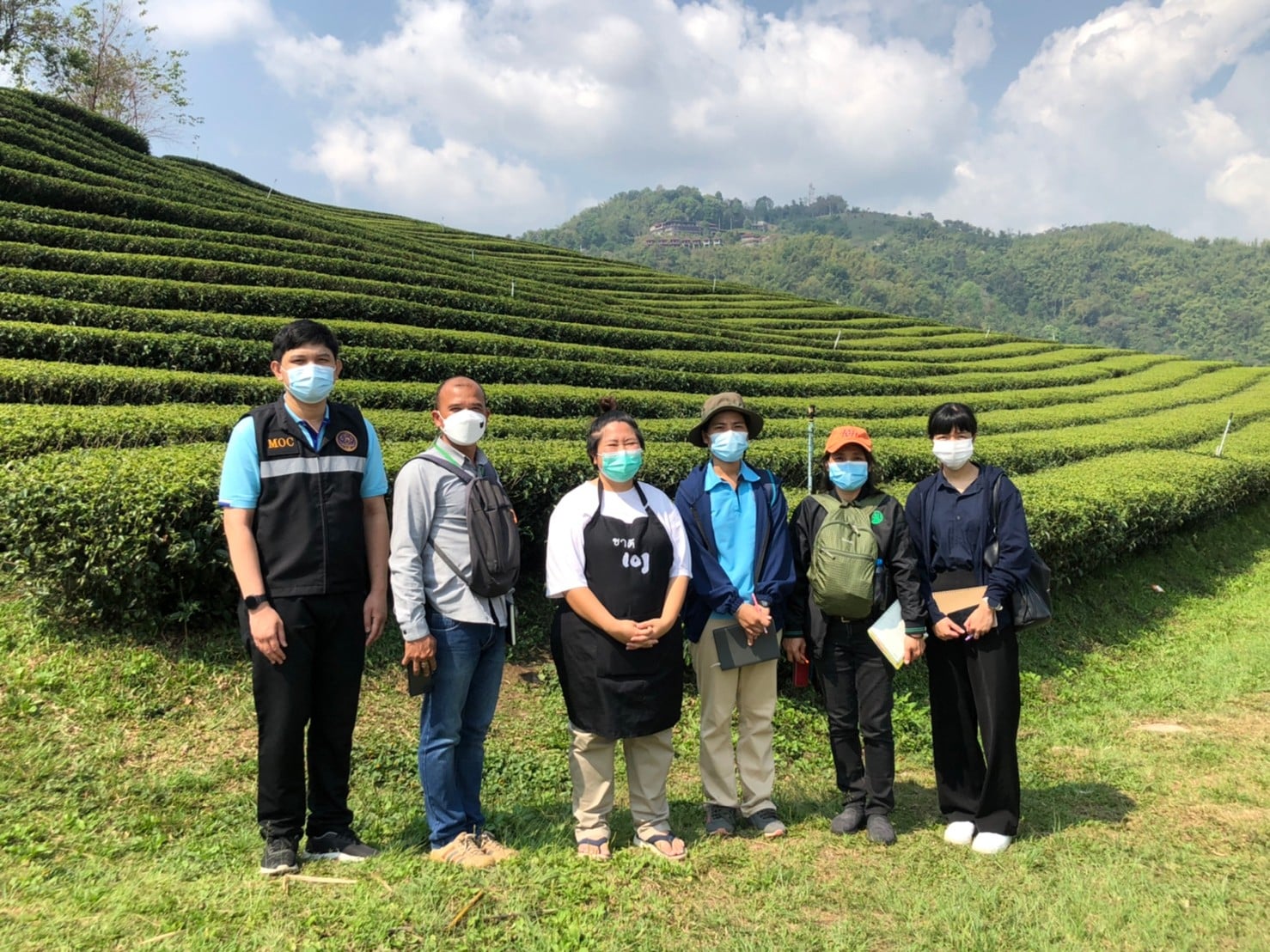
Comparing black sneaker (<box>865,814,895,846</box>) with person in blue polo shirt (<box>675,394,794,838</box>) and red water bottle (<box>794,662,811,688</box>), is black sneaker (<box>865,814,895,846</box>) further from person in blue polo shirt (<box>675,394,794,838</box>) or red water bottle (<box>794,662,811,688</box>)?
red water bottle (<box>794,662,811,688</box>)

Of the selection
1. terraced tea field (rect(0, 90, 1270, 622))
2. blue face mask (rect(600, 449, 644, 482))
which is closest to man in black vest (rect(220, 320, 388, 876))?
blue face mask (rect(600, 449, 644, 482))

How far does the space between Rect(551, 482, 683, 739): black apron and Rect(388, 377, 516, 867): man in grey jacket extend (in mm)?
346

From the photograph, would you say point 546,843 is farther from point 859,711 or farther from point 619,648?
point 859,711

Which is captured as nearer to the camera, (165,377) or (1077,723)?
(1077,723)

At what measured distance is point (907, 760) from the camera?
4980 millimetres

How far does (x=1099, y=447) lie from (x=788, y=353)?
9.38 m

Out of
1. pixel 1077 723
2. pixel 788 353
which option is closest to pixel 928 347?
pixel 788 353

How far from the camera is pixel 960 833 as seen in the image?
366 cm

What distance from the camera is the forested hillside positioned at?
328ft

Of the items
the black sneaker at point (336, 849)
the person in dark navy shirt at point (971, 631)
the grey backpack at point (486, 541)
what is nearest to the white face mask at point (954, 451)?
the person in dark navy shirt at point (971, 631)

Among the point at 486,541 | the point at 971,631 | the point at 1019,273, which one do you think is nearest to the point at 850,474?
the point at 971,631

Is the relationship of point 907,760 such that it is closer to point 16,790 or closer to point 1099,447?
point 16,790

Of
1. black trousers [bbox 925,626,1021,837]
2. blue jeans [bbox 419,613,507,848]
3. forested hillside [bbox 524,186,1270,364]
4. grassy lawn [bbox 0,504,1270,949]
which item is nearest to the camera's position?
grassy lawn [bbox 0,504,1270,949]

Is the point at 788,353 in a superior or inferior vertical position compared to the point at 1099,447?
superior
